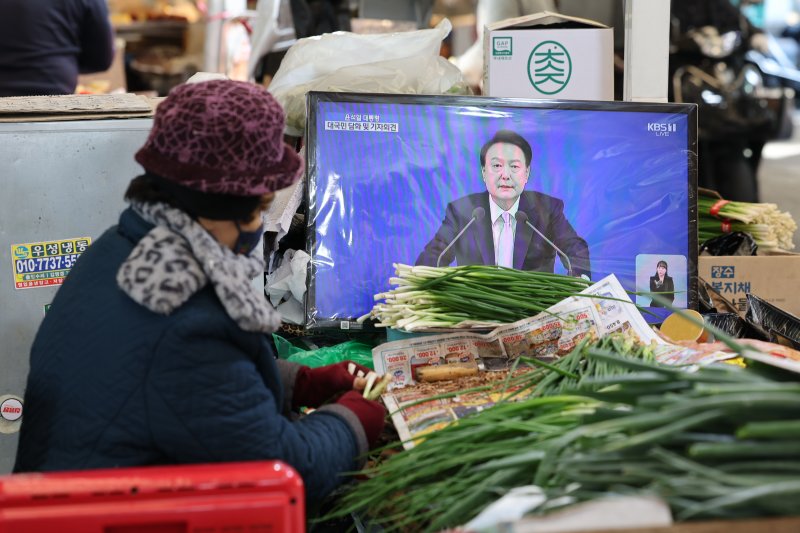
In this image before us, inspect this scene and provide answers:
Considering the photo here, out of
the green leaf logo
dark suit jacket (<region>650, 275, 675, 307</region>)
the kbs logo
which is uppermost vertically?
the green leaf logo

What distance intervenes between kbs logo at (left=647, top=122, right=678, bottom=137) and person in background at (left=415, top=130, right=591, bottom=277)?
391mm

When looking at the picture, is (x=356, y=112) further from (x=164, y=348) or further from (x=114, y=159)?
(x=164, y=348)

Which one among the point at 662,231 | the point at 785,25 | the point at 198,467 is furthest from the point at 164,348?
the point at 785,25

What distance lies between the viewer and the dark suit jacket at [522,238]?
2914 mm

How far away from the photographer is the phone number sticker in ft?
9.13

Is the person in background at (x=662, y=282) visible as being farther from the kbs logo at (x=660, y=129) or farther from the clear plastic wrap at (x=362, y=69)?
the clear plastic wrap at (x=362, y=69)

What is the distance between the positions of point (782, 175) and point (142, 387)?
10371mm

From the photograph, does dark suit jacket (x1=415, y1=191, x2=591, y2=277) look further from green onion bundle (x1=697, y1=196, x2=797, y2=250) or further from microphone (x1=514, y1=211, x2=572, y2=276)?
green onion bundle (x1=697, y1=196, x2=797, y2=250)

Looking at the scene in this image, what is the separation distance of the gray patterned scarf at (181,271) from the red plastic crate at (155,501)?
33cm

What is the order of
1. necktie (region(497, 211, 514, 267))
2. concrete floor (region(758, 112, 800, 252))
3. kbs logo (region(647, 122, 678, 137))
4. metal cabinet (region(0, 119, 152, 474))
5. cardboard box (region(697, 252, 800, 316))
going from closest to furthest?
metal cabinet (region(0, 119, 152, 474)) → necktie (region(497, 211, 514, 267)) → kbs logo (region(647, 122, 678, 137)) → cardboard box (region(697, 252, 800, 316)) → concrete floor (region(758, 112, 800, 252))

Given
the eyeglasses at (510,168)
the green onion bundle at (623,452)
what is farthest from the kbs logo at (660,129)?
the green onion bundle at (623,452)

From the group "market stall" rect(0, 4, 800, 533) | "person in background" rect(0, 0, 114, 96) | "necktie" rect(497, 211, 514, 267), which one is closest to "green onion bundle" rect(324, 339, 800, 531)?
"market stall" rect(0, 4, 800, 533)

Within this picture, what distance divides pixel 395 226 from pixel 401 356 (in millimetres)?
508

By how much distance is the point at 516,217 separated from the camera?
2.94 m
